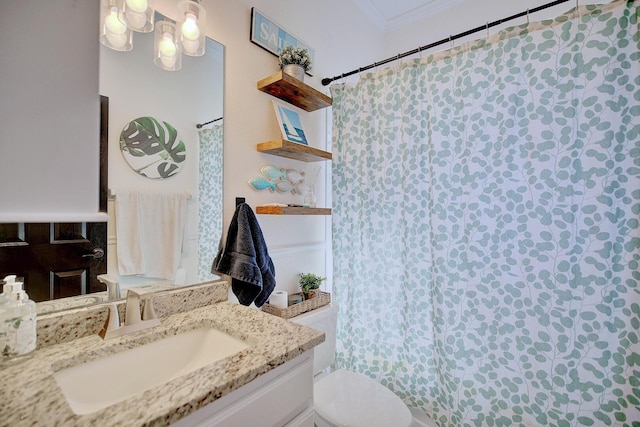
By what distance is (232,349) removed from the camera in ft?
2.88

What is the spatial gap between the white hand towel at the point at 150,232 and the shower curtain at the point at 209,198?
0.08 metres

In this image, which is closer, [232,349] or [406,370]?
[232,349]

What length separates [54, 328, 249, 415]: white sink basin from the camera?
699 millimetres

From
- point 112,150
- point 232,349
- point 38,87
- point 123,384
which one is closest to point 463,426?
point 232,349

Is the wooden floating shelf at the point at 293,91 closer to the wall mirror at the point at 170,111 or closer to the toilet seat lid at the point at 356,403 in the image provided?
the wall mirror at the point at 170,111

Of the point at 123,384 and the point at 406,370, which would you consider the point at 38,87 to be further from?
the point at 406,370

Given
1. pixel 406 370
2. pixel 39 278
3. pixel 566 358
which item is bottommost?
pixel 406 370

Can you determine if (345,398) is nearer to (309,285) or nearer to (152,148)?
(309,285)

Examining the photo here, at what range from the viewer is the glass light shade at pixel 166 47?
1.01 metres

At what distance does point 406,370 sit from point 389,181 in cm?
109

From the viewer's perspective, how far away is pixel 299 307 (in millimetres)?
1405

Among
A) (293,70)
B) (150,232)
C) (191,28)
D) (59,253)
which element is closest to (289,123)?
(293,70)

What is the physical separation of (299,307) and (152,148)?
0.98 meters

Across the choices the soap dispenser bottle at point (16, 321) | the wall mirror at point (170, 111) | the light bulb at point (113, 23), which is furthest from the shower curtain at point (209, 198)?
the soap dispenser bottle at point (16, 321)
